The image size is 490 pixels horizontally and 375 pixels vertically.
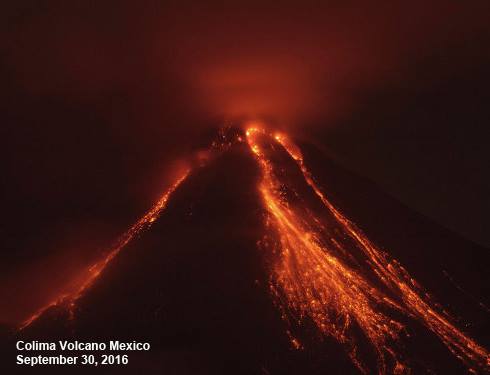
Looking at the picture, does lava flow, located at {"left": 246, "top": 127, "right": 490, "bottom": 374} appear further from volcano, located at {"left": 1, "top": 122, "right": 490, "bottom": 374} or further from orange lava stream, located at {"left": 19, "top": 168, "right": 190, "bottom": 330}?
orange lava stream, located at {"left": 19, "top": 168, "right": 190, "bottom": 330}

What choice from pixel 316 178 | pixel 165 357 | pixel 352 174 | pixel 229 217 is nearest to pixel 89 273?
pixel 229 217

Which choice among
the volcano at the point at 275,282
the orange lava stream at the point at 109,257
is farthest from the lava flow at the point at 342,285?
the orange lava stream at the point at 109,257

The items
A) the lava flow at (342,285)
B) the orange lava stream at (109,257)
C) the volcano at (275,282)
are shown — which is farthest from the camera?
the orange lava stream at (109,257)

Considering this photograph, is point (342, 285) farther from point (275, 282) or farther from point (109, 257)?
point (109, 257)

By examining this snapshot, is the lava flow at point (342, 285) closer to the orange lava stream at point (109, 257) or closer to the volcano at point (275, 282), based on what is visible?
the volcano at point (275, 282)

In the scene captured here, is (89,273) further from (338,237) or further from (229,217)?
(338,237)

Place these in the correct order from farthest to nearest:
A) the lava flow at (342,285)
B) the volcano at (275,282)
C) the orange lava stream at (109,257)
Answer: the orange lava stream at (109,257), the lava flow at (342,285), the volcano at (275,282)

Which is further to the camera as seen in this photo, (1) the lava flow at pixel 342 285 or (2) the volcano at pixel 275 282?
(1) the lava flow at pixel 342 285
